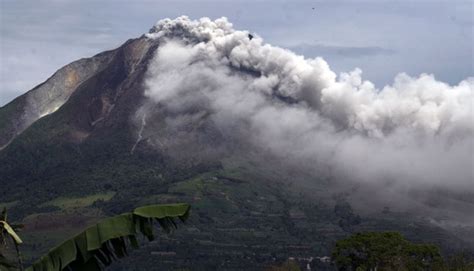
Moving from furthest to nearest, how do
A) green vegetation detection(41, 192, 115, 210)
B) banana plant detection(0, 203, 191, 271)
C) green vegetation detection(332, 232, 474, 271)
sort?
green vegetation detection(41, 192, 115, 210) → green vegetation detection(332, 232, 474, 271) → banana plant detection(0, 203, 191, 271)

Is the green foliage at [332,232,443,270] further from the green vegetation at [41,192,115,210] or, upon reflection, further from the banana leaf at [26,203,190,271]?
the green vegetation at [41,192,115,210]

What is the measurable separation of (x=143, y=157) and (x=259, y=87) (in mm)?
32296

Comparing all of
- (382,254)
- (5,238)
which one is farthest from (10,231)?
(382,254)

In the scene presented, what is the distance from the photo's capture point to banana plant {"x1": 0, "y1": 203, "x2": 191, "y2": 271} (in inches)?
467

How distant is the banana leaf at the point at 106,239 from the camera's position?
1186cm

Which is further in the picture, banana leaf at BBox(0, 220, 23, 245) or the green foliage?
the green foliage

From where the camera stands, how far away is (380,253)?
164ft

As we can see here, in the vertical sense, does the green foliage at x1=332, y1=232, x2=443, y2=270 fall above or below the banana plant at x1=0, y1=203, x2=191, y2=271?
Answer: below

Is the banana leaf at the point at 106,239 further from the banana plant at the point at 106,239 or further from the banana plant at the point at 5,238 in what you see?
the banana plant at the point at 5,238

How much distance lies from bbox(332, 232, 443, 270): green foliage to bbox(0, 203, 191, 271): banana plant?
A: 1492 inches

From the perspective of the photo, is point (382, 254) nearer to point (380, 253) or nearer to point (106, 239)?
point (380, 253)

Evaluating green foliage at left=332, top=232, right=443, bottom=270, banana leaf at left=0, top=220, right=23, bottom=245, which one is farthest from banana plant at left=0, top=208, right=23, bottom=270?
green foliage at left=332, top=232, right=443, bottom=270

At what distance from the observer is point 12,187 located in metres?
182

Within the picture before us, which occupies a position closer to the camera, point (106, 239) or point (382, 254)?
point (106, 239)
